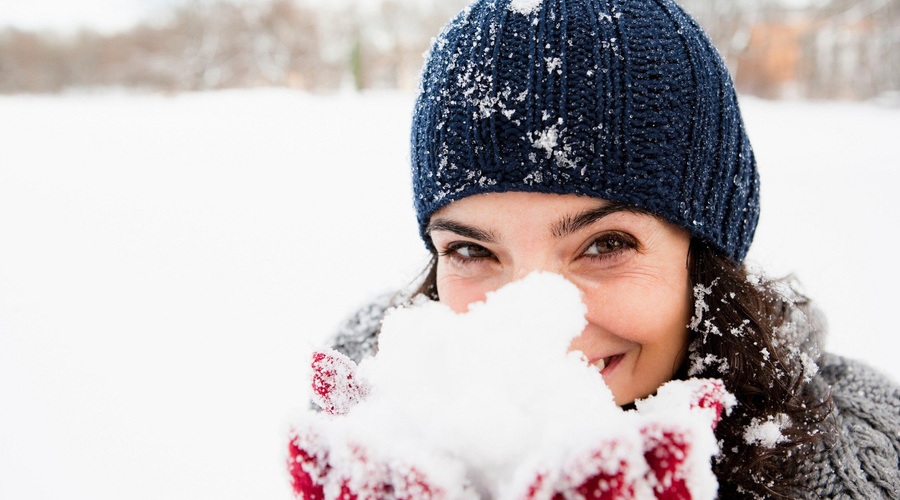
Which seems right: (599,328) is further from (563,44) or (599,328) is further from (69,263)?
(69,263)

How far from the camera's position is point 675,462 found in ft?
2.28

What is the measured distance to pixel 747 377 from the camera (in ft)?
4.66

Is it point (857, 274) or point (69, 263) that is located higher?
point (857, 274)

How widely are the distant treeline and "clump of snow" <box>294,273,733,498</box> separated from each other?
45.7 ft

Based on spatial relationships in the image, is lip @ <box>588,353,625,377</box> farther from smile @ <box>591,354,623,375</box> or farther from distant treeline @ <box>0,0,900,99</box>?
distant treeline @ <box>0,0,900,99</box>

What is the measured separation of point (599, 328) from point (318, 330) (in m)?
3.44

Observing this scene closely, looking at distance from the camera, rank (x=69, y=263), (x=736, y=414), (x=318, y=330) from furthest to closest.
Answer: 1. (x=69, y=263)
2. (x=318, y=330)
3. (x=736, y=414)

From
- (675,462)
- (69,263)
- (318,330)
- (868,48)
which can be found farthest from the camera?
(868,48)

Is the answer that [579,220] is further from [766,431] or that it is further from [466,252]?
[766,431]

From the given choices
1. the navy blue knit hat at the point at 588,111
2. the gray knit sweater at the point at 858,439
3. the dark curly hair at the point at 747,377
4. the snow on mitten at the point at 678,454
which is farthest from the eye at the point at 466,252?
the gray knit sweater at the point at 858,439

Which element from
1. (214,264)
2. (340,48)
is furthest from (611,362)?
(340,48)

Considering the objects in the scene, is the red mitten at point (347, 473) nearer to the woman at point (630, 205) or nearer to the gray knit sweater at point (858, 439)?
the woman at point (630, 205)

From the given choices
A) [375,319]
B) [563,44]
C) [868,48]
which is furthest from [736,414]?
[868,48]

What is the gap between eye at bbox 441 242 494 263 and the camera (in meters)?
1.42
